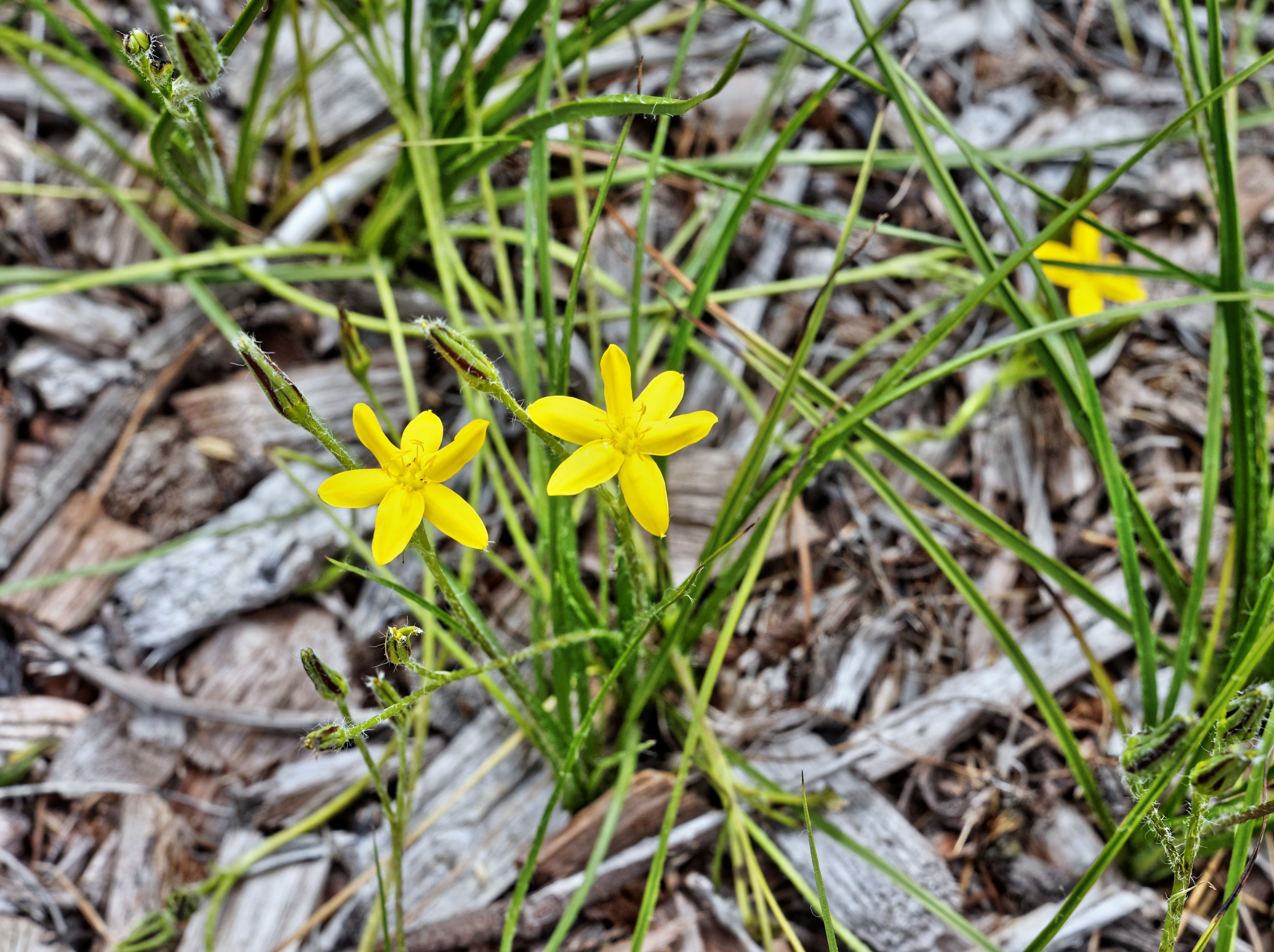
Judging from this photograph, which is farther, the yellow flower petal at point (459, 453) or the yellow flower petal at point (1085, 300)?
the yellow flower petal at point (1085, 300)

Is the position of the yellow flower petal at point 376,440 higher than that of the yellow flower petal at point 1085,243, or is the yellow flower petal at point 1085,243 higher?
the yellow flower petal at point 1085,243

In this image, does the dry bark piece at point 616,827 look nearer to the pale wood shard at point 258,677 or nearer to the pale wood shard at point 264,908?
the pale wood shard at point 264,908

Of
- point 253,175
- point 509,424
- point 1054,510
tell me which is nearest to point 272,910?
point 509,424

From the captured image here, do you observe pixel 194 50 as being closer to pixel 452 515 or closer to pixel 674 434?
pixel 452 515

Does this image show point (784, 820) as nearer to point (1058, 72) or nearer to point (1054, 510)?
point (1054, 510)

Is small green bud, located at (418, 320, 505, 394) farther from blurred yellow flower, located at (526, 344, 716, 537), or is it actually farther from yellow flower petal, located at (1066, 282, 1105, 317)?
yellow flower petal, located at (1066, 282, 1105, 317)

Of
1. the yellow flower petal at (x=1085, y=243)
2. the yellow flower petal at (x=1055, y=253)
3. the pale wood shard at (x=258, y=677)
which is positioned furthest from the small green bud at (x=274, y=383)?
the yellow flower petal at (x=1085, y=243)
